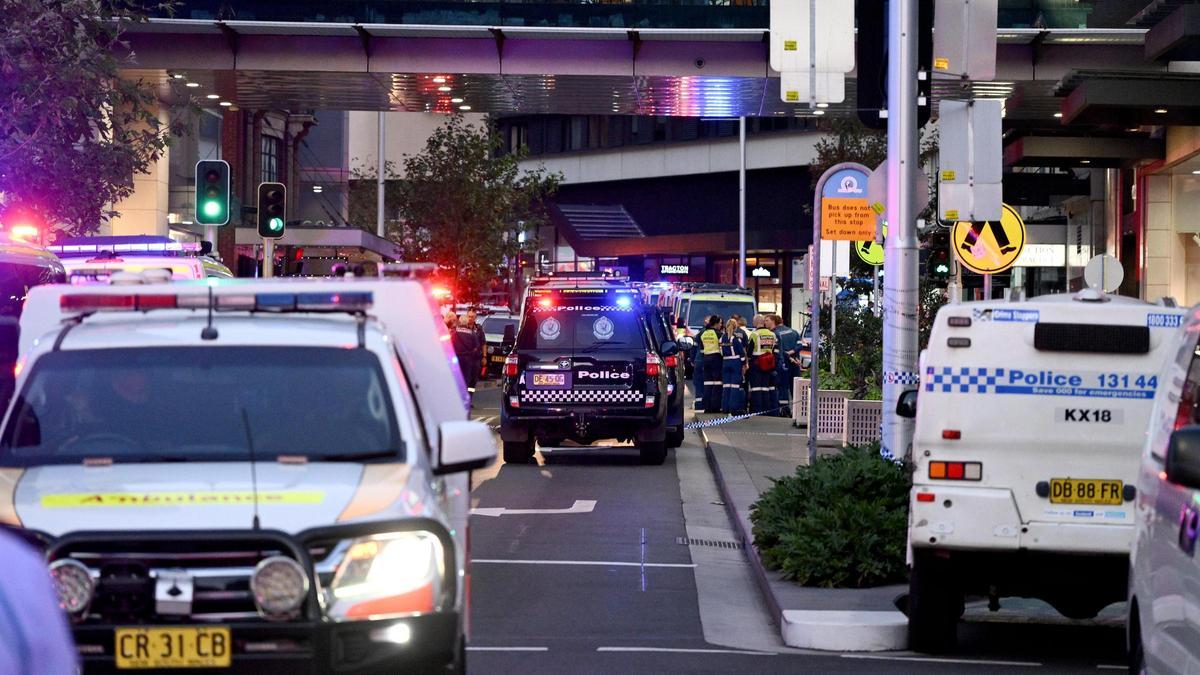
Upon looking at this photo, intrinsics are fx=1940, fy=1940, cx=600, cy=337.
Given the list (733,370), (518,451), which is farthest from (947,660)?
(733,370)

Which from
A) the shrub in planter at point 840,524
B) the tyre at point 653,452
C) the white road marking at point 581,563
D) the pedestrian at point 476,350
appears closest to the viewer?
the shrub in planter at point 840,524

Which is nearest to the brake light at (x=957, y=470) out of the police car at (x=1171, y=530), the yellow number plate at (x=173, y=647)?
the police car at (x=1171, y=530)

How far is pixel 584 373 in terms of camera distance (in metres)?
23.3

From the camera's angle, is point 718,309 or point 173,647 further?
point 718,309

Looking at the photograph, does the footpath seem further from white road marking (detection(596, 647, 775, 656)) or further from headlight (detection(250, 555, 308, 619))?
headlight (detection(250, 555, 308, 619))

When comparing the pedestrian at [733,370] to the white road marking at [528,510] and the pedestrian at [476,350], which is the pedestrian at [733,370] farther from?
the white road marking at [528,510]

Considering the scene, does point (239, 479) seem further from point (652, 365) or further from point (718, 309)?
point (718, 309)

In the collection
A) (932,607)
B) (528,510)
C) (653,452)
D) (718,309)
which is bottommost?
(528,510)

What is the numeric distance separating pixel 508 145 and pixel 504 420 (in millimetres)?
71671

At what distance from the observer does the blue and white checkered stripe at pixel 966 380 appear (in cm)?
1061

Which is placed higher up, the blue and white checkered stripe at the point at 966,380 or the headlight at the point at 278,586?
the blue and white checkered stripe at the point at 966,380

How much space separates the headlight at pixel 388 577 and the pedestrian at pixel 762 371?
25719mm

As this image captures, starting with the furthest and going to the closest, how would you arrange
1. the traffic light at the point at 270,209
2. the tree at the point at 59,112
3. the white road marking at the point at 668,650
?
1. the traffic light at the point at 270,209
2. the tree at the point at 59,112
3. the white road marking at the point at 668,650

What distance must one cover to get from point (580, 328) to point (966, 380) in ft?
42.9
